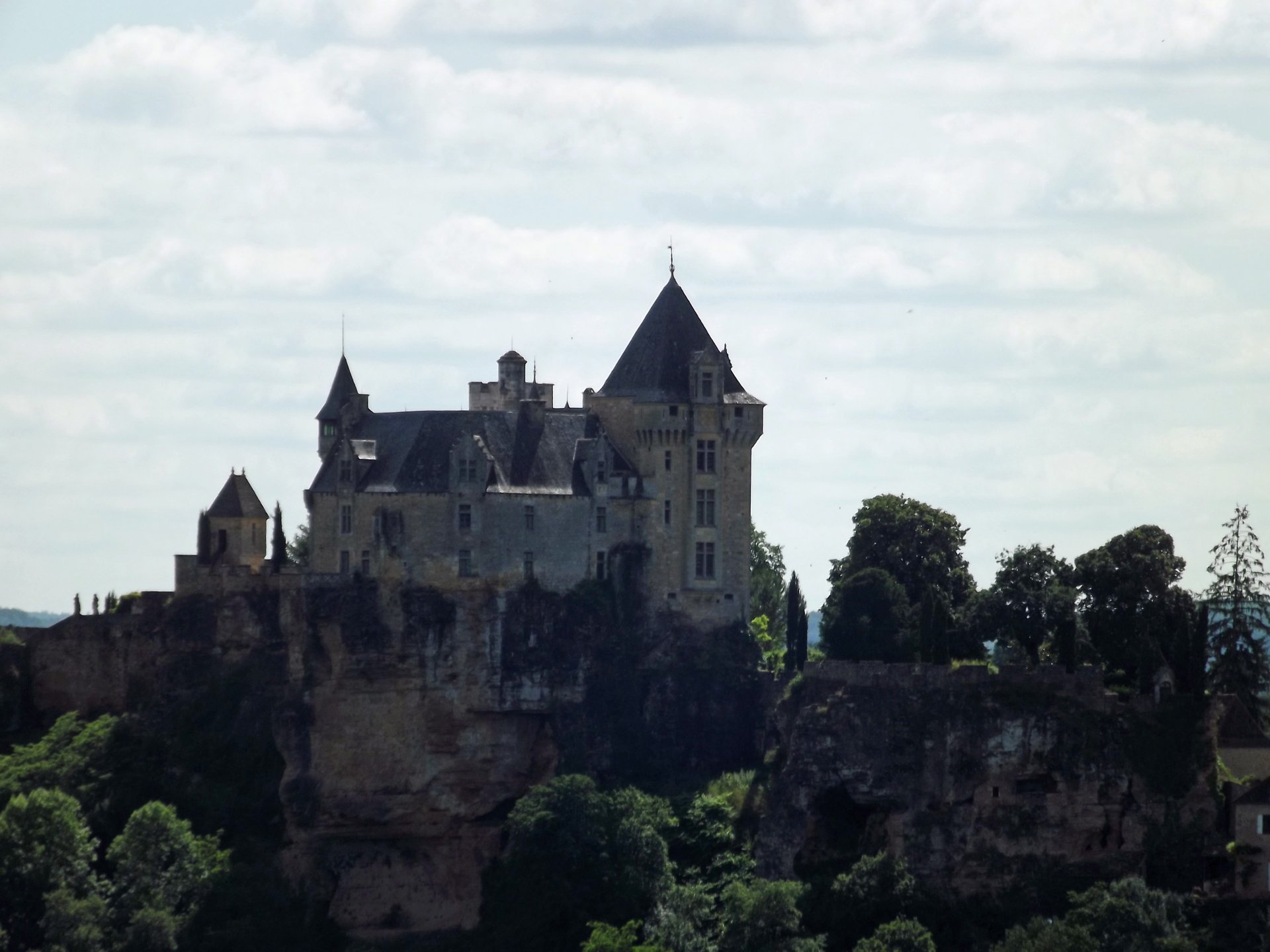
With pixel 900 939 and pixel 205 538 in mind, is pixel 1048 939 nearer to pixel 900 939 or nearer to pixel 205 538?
pixel 900 939

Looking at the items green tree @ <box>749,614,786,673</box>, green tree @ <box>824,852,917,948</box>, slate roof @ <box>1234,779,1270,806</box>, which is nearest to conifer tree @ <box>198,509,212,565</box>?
green tree @ <box>749,614,786,673</box>

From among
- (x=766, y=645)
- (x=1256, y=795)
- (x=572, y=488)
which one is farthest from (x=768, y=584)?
(x=1256, y=795)

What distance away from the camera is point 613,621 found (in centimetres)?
10888

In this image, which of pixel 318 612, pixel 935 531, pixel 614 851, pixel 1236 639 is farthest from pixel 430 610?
pixel 1236 639

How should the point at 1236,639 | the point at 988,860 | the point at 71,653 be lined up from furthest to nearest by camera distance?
1. the point at 71,653
2. the point at 1236,639
3. the point at 988,860

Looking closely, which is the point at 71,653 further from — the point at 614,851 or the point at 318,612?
the point at 614,851

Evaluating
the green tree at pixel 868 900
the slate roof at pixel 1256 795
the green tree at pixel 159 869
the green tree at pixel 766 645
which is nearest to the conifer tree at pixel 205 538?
the green tree at pixel 159 869

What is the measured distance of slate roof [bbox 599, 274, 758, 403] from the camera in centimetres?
11069

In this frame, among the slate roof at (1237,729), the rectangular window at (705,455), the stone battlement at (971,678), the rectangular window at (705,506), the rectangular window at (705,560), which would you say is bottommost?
the slate roof at (1237,729)

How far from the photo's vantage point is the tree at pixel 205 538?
11400cm

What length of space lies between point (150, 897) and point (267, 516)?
18.0m

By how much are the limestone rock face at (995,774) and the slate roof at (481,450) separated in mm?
14794

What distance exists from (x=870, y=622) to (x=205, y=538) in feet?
85.1

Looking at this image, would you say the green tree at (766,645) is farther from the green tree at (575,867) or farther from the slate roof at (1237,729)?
the slate roof at (1237,729)
